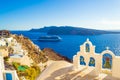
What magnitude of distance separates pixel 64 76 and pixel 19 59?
1500 cm

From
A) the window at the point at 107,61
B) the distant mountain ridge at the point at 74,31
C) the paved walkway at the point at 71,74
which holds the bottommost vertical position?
the paved walkway at the point at 71,74

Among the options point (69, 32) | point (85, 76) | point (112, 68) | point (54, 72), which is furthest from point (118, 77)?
point (69, 32)

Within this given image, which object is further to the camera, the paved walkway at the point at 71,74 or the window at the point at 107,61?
the window at the point at 107,61

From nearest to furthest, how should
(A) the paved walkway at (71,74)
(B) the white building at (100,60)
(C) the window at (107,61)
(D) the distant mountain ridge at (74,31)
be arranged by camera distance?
(B) the white building at (100,60), (A) the paved walkway at (71,74), (C) the window at (107,61), (D) the distant mountain ridge at (74,31)

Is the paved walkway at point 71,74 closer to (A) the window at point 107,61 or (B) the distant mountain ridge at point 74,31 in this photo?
(A) the window at point 107,61

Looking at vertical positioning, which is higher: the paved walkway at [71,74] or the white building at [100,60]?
the white building at [100,60]

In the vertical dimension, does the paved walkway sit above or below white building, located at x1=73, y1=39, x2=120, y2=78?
below

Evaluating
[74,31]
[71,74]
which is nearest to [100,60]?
[71,74]

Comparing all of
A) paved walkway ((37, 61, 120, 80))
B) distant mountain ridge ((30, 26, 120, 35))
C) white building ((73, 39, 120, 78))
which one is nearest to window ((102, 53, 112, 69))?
white building ((73, 39, 120, 78))

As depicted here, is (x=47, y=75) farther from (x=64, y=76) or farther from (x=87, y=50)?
(x=87, y=50)

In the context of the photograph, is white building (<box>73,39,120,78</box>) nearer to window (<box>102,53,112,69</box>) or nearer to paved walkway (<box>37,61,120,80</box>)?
window (<box>102,53,112,69</box>)

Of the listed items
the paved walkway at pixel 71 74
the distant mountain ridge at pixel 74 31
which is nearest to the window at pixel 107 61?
the paved walkway at pixel 71 74

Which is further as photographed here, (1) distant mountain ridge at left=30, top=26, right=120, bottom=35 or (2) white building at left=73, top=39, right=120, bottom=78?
(1) distant mountain ridge at left=30, top=26, right=120, bottom=35

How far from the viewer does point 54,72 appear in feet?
66.5
